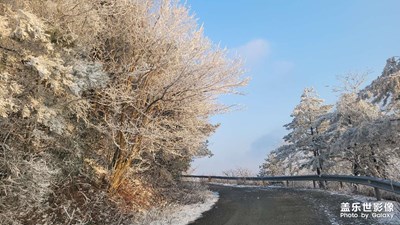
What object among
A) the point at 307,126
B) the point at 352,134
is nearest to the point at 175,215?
the point at 352,134

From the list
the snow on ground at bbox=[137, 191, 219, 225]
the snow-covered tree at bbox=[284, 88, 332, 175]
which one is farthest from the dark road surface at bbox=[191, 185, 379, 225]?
the snow-covered tree at bbox=[284, 88, 332, 175]

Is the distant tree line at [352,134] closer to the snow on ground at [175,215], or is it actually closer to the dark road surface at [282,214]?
the dark road surface at [282,214]

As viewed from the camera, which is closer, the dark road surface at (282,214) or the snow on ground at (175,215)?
the dark road surface at (282,214)

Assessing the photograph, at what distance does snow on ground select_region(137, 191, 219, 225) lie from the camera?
388 inches

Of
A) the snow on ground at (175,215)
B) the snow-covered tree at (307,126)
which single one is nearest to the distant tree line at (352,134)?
the snow-covered tree at (307,126)

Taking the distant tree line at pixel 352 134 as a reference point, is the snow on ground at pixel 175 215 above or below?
below

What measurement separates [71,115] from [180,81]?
3721mm

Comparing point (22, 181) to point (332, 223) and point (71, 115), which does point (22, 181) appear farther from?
point (332, 223)

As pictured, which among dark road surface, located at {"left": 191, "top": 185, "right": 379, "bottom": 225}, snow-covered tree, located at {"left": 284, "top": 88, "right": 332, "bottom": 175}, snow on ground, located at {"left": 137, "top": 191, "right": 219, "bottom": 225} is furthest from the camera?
snow-covered tree, located at {"left": 284, "top": 88, "right": 332, "bottom": 175}

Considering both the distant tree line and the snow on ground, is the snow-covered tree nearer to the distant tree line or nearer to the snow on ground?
the distant tree line

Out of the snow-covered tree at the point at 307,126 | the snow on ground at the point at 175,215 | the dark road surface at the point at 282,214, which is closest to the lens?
the dark road surface at the point at 282,214

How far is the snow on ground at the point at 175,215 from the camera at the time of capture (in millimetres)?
9852

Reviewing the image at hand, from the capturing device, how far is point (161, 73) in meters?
11.9

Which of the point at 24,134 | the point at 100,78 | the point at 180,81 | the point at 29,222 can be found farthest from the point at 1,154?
the point at 180,81
